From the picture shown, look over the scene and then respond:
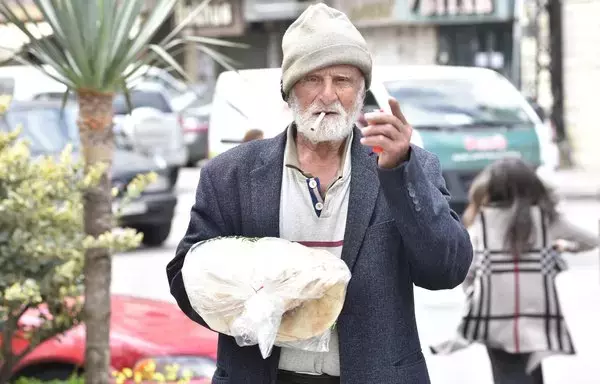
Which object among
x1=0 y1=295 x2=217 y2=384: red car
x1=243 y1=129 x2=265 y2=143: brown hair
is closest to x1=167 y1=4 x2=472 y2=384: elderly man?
x1=0 y1=295 x2=217 y2=384: red car

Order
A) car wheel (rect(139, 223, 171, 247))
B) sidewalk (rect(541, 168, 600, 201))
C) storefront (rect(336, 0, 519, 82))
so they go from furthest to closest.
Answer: storefront (rect(336, 0, 519, 82))
sidewalk (rect(541, 168, 600, 201))
car wheel (rect(139, 223, 171, 247))

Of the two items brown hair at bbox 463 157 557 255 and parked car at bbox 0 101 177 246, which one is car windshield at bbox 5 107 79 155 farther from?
brown hair at bbox 463 157 557 255

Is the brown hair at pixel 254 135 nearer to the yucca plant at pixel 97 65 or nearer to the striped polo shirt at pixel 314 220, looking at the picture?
the yucca plant at pixel 97 65

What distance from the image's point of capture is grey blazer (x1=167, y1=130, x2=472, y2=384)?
3.04 m

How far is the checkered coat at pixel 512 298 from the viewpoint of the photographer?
6383 mm

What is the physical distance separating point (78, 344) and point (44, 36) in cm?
178

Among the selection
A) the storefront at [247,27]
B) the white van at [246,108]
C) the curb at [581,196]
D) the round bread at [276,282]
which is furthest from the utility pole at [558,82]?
the round bread at [276,282]

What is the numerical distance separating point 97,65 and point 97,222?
615mm

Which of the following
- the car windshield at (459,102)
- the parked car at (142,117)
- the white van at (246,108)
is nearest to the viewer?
the white van at (246,108)

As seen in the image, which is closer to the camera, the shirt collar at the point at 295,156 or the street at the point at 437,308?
the shirt collar at the point at 295,156

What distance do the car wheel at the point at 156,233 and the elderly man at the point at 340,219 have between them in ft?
40.2

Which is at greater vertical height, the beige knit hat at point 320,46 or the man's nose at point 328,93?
the beige knit hat at point 320,46

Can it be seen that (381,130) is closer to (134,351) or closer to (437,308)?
(134,351)

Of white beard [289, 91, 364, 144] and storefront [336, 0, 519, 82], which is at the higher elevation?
white beard [289, 91, 364, 144]
